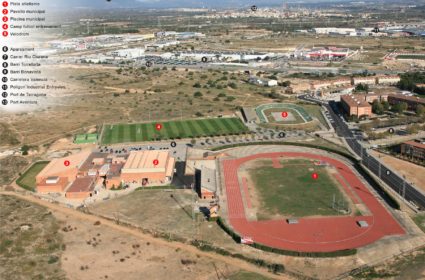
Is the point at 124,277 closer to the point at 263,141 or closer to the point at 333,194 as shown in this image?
the point at 333,194

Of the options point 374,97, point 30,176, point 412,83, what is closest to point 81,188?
point 30,176

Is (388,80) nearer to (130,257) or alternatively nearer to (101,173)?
(101,173)

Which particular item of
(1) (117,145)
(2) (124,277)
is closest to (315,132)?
(1) (117,145)

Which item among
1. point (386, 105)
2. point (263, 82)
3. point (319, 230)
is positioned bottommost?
point (319, 230)

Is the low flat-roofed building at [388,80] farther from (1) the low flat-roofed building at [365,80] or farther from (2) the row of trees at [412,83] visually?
(2) the row of trees at [412,83]

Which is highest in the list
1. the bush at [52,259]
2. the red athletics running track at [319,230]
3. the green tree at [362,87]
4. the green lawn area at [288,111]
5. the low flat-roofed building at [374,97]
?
the green tree at [362,87]

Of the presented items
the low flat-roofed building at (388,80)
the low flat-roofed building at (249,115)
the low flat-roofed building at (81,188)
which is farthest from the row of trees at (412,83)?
the low flat-roofed building at (81,188)

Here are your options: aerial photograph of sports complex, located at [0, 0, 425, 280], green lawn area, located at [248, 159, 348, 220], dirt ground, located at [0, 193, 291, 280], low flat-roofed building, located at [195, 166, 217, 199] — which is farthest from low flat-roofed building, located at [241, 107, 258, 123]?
dirt ground, located at [0, 193, 291, 280]
